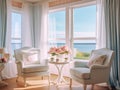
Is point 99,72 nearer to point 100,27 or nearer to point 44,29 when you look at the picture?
point 100,27

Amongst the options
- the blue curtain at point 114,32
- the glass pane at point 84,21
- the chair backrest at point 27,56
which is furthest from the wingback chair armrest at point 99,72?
the chair backrest at point 27,56

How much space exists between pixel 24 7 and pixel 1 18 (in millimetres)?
1082

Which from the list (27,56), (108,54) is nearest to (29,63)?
(27,56)

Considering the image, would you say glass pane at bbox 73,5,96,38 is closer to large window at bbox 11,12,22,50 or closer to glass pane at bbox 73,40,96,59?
glass pane at bbox 73,40,96,59

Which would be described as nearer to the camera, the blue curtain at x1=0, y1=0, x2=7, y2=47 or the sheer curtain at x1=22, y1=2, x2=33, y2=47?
the blue curtain at x1=0, y1=0, x2=7, y2=47

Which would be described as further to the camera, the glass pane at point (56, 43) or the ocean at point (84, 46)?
the glass pane at point (56, 43)

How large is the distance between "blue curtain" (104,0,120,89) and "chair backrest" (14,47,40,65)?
6.58ft

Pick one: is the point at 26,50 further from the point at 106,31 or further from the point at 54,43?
the point at 106,31

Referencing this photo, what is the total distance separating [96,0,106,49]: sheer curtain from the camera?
158 inches

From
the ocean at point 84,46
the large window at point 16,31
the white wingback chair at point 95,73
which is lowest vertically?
the white wingback chair at point 95,73

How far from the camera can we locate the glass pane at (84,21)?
4.53 meters

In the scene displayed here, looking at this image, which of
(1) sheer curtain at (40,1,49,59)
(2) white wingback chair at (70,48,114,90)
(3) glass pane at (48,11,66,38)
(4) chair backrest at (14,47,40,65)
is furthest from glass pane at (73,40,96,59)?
(4) chair backrest at (14,47,40,65)

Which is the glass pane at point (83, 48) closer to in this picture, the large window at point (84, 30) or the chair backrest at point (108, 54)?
the large window at point (84, 30)

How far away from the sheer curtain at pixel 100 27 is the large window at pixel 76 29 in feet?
1.17
